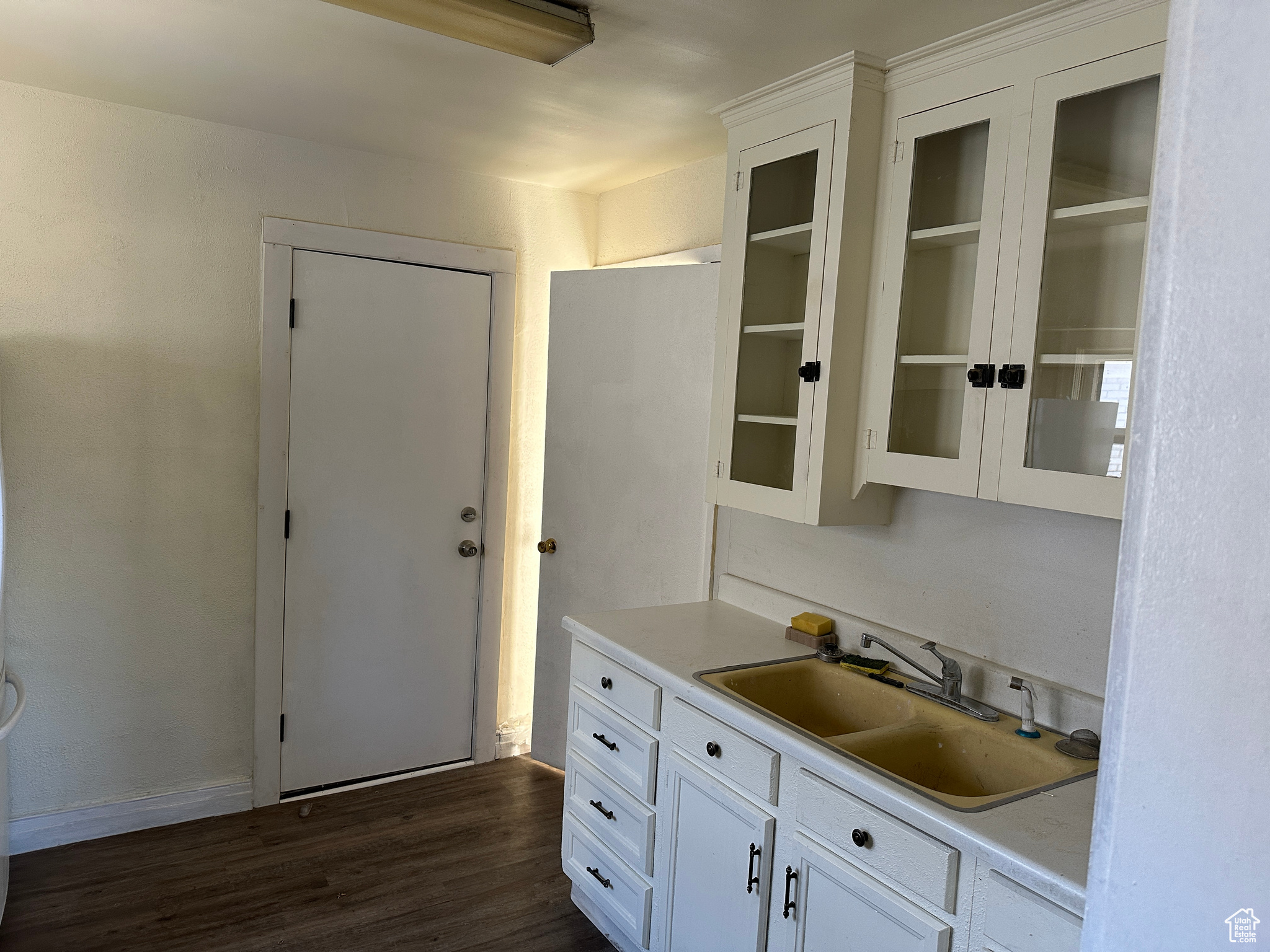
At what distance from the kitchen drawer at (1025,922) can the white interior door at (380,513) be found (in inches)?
100

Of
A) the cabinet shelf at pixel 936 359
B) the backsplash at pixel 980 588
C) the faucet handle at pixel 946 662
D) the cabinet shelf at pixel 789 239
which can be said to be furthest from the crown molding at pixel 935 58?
the faucet handle at pixel 946 662

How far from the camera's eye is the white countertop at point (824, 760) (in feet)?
4.28

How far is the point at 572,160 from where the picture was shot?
316 centimetres

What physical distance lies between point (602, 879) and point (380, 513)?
Answer: 1633 millimetres

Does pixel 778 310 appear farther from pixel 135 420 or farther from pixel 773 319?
pixel 135 420

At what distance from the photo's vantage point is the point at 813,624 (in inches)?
94.9

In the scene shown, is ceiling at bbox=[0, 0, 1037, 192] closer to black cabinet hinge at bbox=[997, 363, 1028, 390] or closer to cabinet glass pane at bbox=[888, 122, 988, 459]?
cabinet glass pane at bbox=[888, 122, 988, 459]

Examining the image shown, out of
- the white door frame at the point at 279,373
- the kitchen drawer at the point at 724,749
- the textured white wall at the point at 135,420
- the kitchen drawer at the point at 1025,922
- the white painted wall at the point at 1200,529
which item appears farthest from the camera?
the white door frame at the point at 279,373

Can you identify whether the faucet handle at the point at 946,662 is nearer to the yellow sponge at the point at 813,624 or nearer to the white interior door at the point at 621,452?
the yellow sponge at the point at 813,624

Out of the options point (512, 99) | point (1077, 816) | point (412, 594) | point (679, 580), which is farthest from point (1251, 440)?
point (412, 594)

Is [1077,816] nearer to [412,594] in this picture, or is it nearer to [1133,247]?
[1133,247]

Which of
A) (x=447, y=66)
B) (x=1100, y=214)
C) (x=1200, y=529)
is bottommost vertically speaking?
(x=1200, y=529)

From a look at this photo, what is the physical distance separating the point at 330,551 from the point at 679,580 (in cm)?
134

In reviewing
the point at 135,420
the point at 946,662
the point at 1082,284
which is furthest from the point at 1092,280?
the point at 135,420
